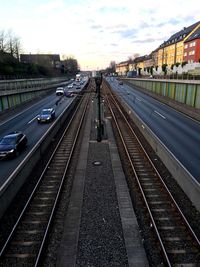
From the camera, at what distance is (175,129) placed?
2820cm

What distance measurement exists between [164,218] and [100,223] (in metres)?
2.91

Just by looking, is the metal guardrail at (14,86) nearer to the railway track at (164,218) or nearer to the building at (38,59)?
the railway track at (164,218)

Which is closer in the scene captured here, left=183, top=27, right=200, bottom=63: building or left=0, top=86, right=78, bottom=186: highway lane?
left=0, top=86, right=78, bottom=186: highway lane

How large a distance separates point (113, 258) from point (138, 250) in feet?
3.35

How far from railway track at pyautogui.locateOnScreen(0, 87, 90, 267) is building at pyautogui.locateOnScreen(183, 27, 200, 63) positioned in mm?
80389

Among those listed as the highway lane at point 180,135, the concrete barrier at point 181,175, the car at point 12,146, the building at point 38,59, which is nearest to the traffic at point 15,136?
the car at point 12,146

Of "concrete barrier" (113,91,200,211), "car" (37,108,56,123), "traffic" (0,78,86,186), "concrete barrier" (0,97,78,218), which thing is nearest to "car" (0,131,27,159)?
"traffic" (0,78,86,186)

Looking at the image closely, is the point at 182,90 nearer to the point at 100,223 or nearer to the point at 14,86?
the point at 14,86

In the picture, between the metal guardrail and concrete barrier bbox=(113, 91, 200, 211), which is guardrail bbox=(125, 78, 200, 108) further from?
the metal guardrail

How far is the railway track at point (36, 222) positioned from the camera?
357 inches

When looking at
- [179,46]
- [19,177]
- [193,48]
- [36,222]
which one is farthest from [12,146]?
[179,46]

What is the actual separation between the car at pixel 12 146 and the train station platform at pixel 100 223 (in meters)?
5.27

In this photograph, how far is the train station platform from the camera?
29.1 feet

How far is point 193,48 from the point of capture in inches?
3487
